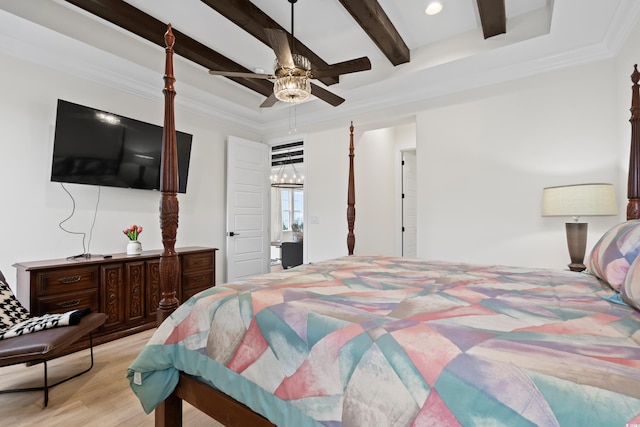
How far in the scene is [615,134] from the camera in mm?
2766

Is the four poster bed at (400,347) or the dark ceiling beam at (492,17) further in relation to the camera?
the dark ceiling beam at (492,17)

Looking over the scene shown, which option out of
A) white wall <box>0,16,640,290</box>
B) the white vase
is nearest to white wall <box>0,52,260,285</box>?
white wall <box>0,16,640,290</box>

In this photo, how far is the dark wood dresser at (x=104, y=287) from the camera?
2.49 m

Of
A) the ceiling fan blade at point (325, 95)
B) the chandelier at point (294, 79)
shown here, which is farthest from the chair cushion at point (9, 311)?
the ceiling fan blade at point (325, 95)

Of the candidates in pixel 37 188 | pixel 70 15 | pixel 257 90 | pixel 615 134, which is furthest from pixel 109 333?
pixel 615 134

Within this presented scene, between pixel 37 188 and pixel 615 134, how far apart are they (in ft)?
17.6

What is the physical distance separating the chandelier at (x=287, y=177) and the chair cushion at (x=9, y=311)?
238 inches

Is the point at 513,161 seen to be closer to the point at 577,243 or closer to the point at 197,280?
the point at 577,243

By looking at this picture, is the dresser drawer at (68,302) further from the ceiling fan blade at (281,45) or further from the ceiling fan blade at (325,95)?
the ceiling fan blade at (325,95)

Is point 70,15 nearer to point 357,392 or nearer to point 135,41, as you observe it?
point 135,41

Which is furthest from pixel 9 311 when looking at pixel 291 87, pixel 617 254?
pixel 617 254

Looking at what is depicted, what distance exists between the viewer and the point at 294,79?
A: 7.88ft

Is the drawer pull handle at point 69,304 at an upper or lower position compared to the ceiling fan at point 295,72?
lower

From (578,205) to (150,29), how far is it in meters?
4.14
